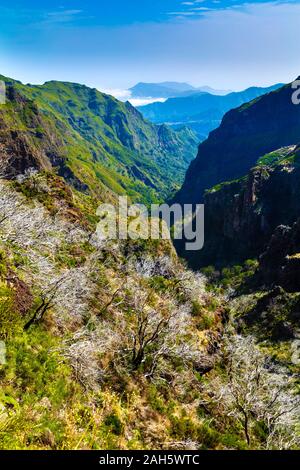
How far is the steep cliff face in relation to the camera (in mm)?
155125

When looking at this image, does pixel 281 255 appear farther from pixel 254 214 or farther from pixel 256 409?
pixel 256 409

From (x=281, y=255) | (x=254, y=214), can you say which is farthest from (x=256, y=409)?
(x=254, y=214)

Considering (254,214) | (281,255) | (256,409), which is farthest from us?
(254,214)


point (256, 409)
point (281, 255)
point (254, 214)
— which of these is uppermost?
point (254, 214)

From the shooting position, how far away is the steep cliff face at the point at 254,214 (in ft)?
509

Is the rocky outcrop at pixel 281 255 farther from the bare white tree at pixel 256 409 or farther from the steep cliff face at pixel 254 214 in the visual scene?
the bare white tree at pixel 256 409

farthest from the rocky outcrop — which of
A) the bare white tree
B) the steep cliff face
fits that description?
the bare white tree

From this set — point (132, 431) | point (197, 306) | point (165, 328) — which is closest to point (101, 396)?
point (132, 431)

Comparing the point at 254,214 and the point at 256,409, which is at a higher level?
the point at 254,214

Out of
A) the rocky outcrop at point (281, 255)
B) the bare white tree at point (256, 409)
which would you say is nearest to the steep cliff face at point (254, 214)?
the rocky outcrop at point (281, 255)

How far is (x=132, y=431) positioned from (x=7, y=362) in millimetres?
7414

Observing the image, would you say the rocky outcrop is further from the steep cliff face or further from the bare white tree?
the bare white tree

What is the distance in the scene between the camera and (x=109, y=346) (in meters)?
24.5

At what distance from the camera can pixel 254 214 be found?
162 m
